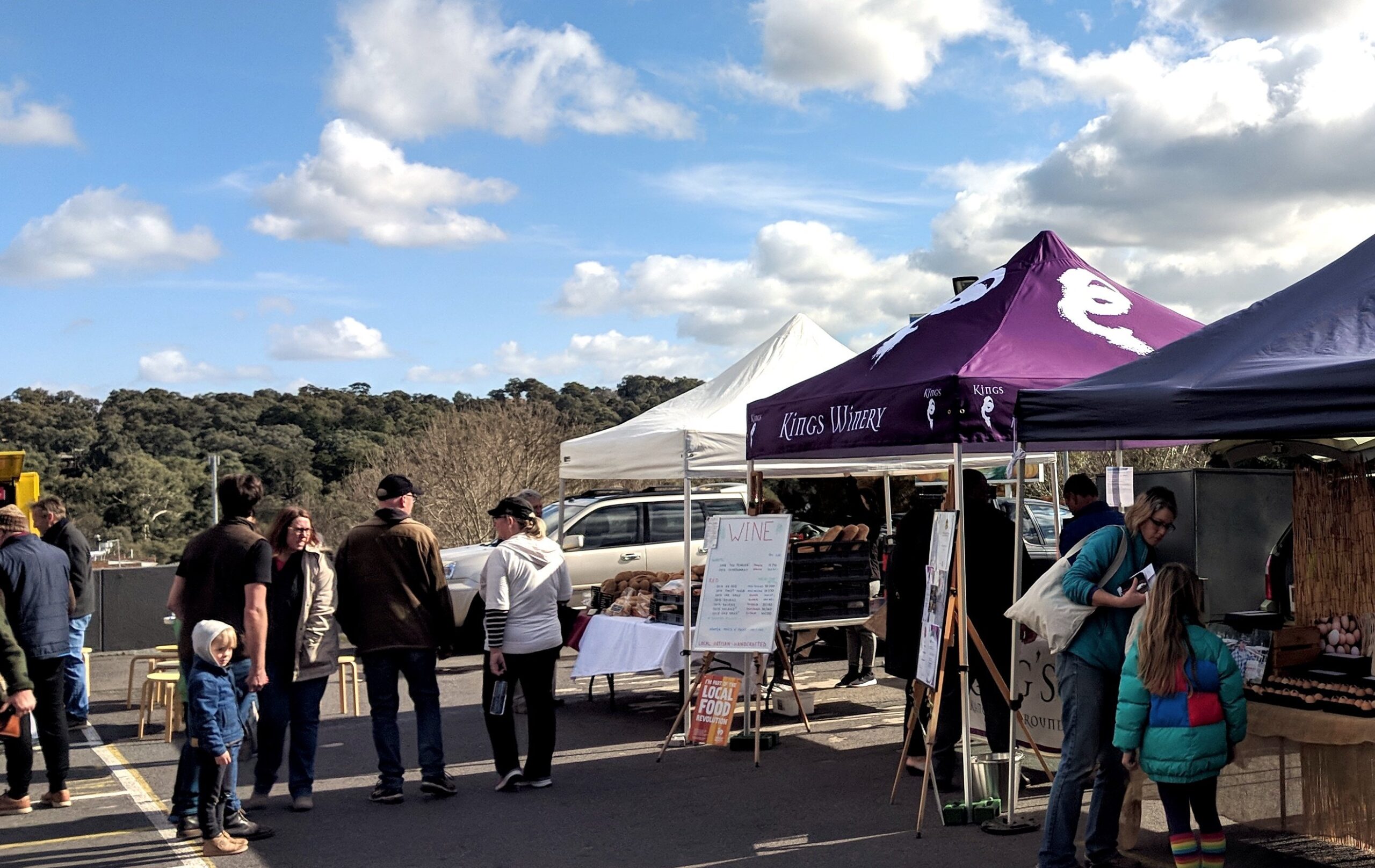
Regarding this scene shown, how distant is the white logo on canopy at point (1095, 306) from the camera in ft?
24.3

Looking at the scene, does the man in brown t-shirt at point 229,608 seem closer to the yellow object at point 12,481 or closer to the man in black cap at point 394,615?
the man in black cap at point 394,615

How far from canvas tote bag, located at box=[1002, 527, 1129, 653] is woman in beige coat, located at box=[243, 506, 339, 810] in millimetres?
3924

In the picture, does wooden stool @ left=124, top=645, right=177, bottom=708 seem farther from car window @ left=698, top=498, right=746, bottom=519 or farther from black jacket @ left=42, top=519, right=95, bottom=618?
car window @ left=698, top=498, right=746, bottom=519

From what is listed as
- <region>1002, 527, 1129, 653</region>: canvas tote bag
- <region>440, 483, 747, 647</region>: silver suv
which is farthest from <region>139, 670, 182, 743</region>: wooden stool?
<region>1002, 527, 1129, 653</region>: canvas tote bag

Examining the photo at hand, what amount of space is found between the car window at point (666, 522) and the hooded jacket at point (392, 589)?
8383 mm

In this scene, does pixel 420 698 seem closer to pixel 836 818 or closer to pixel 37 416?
pixel 836 818

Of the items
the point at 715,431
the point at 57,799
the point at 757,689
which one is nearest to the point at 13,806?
the point at 57,799

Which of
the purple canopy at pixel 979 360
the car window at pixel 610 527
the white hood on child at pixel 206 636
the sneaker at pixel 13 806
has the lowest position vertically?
the sneaker at pixel 13 806

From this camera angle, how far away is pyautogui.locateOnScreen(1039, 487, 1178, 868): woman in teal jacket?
17.3ft

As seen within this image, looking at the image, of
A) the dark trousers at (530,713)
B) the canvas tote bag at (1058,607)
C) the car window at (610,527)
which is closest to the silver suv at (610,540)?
the car window at (610,527)

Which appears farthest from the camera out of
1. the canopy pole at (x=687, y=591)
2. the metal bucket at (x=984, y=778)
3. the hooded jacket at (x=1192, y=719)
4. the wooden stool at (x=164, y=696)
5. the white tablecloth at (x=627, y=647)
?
the wooden stool at (x=164, y=696)

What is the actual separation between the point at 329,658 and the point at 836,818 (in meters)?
3.01

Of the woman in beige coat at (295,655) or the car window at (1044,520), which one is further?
the car window at (1044,520)

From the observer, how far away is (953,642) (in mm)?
7090
